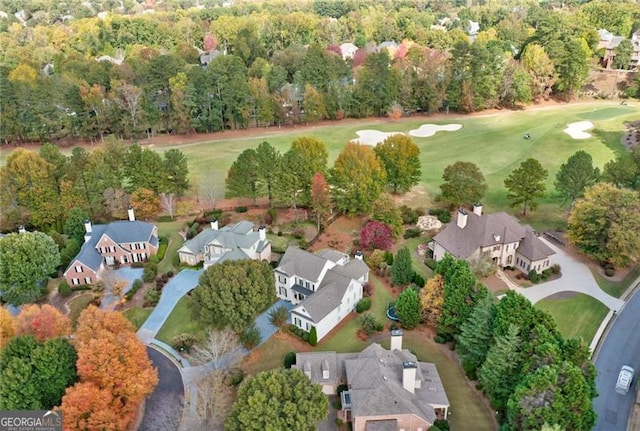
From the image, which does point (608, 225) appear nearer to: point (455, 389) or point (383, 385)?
point (455, 389)

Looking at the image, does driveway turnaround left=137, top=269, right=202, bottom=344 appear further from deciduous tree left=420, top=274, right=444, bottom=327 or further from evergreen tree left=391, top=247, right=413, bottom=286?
deciduous tree left=420, top=274, right=444, bottom=327

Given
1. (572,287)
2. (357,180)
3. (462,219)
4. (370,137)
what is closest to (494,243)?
(462,219)

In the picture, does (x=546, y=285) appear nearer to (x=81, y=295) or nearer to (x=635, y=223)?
(x=635, y=223)

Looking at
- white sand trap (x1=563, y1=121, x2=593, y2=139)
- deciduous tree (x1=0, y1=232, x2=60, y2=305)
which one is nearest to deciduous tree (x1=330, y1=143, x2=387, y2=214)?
deciduous tree (x1=0, y1=232, x2=60, y2=305)

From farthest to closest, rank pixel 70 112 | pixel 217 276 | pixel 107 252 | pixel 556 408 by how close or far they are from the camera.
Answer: pixel 70 112 < pixel 107 252 < pixel 217 276 < pixel 556 408

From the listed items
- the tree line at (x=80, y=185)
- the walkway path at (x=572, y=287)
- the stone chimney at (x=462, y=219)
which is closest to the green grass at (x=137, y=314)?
the tree line at (x=80, y=185)

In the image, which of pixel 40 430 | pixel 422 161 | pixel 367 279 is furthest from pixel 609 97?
pixel 40 430
